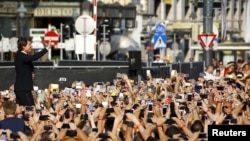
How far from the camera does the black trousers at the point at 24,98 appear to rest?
21062 millimetres

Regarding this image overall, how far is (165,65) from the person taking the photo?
123ft

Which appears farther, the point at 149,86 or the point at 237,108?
the point at 149,86

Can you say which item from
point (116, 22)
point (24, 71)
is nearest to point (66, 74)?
point (24, 71)

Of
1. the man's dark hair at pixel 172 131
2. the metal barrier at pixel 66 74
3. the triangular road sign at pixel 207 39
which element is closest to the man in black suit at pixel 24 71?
the man's dark hair at pixel 172 131

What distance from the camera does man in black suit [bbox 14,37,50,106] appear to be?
21250 mm

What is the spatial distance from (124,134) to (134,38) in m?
61.6

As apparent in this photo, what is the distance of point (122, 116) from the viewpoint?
15508 mm

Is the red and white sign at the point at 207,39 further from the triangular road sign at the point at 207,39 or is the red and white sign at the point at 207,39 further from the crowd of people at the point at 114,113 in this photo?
the crowd of people at the point at 114,113

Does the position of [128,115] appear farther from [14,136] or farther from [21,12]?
[21,12]

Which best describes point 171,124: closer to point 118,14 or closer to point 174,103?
point 174,103

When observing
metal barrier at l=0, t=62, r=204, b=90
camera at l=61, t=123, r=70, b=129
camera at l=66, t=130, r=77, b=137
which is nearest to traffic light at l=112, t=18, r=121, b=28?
metal barrier at l=0, t=62, r=204, b=90

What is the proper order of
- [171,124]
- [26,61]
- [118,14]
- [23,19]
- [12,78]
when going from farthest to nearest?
1. [118,14]
2. [23,19]
3. [12,78]
4. [26,61]
5. [171,124]

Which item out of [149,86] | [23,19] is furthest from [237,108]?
[23,19]

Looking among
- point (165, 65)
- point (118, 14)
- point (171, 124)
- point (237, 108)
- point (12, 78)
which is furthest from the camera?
point (118, 14)
